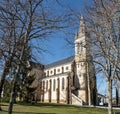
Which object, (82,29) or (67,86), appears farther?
(67,86)

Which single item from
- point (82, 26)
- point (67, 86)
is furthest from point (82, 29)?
point (67, 86)

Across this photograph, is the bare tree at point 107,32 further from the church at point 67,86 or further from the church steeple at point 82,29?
the church at point 67,86

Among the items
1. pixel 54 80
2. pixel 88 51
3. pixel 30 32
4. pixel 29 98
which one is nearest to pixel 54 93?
pixel 54 80

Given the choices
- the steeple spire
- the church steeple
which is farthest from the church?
the steeple spire

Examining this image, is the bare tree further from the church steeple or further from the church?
the church

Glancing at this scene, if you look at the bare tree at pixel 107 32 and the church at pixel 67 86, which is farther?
the church at pixel 67 86

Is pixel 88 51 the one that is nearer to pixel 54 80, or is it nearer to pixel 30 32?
pixel 30 32

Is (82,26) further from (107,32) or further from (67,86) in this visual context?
(67,86)

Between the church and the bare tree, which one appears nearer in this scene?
the bare tree

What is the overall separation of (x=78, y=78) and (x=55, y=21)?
6116cm

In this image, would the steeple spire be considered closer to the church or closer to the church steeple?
the church steeple

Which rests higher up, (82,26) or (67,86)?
(82,26)

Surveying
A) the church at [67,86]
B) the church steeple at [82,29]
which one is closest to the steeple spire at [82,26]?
the church steeple at [82,29]

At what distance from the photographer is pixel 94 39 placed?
18062 millimetres
